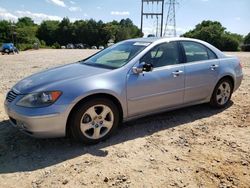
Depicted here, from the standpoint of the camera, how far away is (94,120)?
417cm

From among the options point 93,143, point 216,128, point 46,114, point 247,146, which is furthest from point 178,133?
point 46,114

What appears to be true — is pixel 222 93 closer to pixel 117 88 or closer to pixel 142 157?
pixel 117 88

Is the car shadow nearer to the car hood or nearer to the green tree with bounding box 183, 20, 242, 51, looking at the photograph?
the car hood

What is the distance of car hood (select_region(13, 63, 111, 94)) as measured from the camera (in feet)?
13.4

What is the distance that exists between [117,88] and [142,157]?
1.06 meters

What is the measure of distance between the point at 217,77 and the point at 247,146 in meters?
1.77

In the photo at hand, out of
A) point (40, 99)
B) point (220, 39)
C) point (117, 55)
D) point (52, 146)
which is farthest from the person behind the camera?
point (220, 39)

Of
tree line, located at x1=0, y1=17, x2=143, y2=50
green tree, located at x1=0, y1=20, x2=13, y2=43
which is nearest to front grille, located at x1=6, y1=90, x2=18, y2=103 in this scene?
green tree, located at x1=0, y1=20, x2=13, y2=43

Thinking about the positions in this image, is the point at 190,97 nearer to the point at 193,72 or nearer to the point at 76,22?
the point at 193,72

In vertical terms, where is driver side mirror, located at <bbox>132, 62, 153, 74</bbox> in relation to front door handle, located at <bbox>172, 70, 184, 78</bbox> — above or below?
above

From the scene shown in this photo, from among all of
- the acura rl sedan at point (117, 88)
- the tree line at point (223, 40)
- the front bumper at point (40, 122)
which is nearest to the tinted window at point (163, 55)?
the acura rl sedan at point (117, 88)

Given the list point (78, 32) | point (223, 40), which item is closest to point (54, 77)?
point (223, 40)

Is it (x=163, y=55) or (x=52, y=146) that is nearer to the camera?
(x=52, y=146)

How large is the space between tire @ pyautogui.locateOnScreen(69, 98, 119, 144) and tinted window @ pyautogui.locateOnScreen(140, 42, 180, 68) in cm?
101
